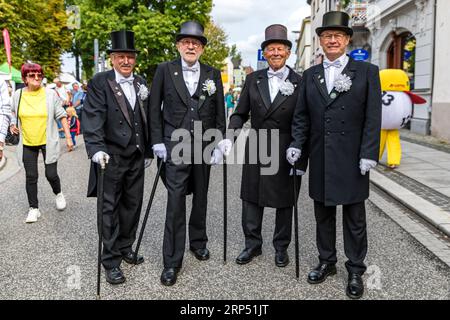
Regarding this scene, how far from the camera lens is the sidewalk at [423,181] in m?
5.61

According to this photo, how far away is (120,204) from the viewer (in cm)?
417

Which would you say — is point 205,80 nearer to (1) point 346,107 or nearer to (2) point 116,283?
(1) point 346,107

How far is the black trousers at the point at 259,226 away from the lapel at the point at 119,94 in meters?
1.35

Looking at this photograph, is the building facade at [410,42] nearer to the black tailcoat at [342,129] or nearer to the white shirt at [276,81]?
the white shirt at [276,81]

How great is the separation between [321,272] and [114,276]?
65.6 inches

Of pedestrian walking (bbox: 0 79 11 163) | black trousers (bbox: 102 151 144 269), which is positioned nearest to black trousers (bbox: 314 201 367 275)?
black trousers (bbox: 102 151 144 269)

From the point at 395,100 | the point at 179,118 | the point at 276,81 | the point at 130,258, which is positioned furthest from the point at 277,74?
the point at 395,100

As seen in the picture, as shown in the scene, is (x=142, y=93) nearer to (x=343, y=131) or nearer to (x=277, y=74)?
(x=277, y=74)

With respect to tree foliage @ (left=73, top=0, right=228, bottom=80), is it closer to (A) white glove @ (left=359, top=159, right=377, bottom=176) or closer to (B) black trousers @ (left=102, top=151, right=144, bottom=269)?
(B) black trousers @ (left=102, top=151, right=144, bottom=269)

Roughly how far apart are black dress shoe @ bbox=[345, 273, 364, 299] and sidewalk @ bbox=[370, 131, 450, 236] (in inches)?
70.1

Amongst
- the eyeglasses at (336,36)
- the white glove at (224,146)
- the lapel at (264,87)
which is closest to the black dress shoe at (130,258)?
the white glove at (224,146)

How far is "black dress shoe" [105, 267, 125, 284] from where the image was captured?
3758 millimetres

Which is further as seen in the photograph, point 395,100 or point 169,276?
point 395,100

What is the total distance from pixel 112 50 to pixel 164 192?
3624 mm
